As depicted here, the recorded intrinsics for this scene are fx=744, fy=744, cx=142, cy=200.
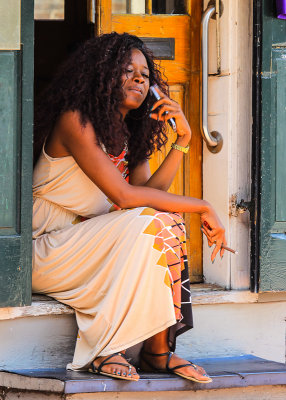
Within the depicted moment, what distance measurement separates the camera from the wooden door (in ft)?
13.5

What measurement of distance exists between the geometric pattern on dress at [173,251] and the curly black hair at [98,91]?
18.8 inches

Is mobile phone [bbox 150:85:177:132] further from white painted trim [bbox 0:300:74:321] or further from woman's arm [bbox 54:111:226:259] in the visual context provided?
white painted trim [bbox 0:300:74:321]

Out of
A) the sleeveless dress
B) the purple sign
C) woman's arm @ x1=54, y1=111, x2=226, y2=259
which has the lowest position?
the sleeveless dress

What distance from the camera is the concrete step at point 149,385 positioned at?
10.2ft

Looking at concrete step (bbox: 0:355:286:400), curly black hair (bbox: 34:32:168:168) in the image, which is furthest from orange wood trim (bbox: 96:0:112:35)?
concrete step (bbox: 0:355:286:400)

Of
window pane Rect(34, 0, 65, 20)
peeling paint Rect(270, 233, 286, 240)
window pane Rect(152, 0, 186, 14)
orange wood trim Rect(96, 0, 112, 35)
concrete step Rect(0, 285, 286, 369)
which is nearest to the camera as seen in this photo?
concrete step Rect(0, 285, 286, 369)

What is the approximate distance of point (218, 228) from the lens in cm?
343

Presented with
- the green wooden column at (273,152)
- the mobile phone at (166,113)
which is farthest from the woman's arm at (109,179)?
the green wooden column at (273,152)

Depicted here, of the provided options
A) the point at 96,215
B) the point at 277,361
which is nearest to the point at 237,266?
the point at 277,361

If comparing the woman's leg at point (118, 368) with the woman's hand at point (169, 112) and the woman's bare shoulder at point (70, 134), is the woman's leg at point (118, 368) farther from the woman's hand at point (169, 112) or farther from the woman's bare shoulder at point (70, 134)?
the woman's hand at point (169, 112)

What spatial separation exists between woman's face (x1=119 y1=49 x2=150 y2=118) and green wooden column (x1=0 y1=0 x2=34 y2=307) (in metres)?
0.45

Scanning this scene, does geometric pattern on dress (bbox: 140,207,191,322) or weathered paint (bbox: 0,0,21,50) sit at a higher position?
weathered paint (bbox: 0,0,21,50)

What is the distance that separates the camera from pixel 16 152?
A: 11.0 ft

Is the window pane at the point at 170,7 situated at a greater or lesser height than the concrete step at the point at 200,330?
greater
